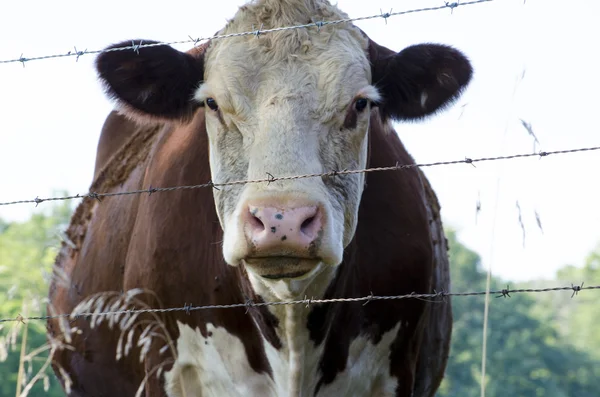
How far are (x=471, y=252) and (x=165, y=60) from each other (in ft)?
176

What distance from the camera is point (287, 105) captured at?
4168 mm

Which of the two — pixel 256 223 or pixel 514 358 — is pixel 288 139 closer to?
pixel 256 223

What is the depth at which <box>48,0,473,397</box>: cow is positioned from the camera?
4.29 metres

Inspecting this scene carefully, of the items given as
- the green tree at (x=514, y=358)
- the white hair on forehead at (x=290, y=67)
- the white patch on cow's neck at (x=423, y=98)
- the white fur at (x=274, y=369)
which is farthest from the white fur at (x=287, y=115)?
the green tree at (x=514, y=358)

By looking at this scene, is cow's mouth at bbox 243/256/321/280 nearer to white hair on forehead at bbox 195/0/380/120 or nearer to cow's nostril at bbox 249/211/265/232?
cow's nostril at bbox 249/211/265/232

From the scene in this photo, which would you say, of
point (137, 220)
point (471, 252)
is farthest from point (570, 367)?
point (137, 220)

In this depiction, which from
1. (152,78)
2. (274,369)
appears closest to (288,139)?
(152,78)

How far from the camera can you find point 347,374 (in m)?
4.95

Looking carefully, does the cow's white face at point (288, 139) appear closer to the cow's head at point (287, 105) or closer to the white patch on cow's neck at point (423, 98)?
the cow's head at point (287, 105)

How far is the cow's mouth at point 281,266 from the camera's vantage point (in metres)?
3.77

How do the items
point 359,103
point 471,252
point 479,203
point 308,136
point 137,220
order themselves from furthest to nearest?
point 471,252
point 137,220
point 359,103
point 308,136
point 479,203

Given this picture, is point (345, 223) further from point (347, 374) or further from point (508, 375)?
point (508, 375)

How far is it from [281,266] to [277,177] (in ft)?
1.13

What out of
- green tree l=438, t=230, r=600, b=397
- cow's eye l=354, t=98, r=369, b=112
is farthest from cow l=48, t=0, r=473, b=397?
green tree l=438, t=230, r=600, b=397
